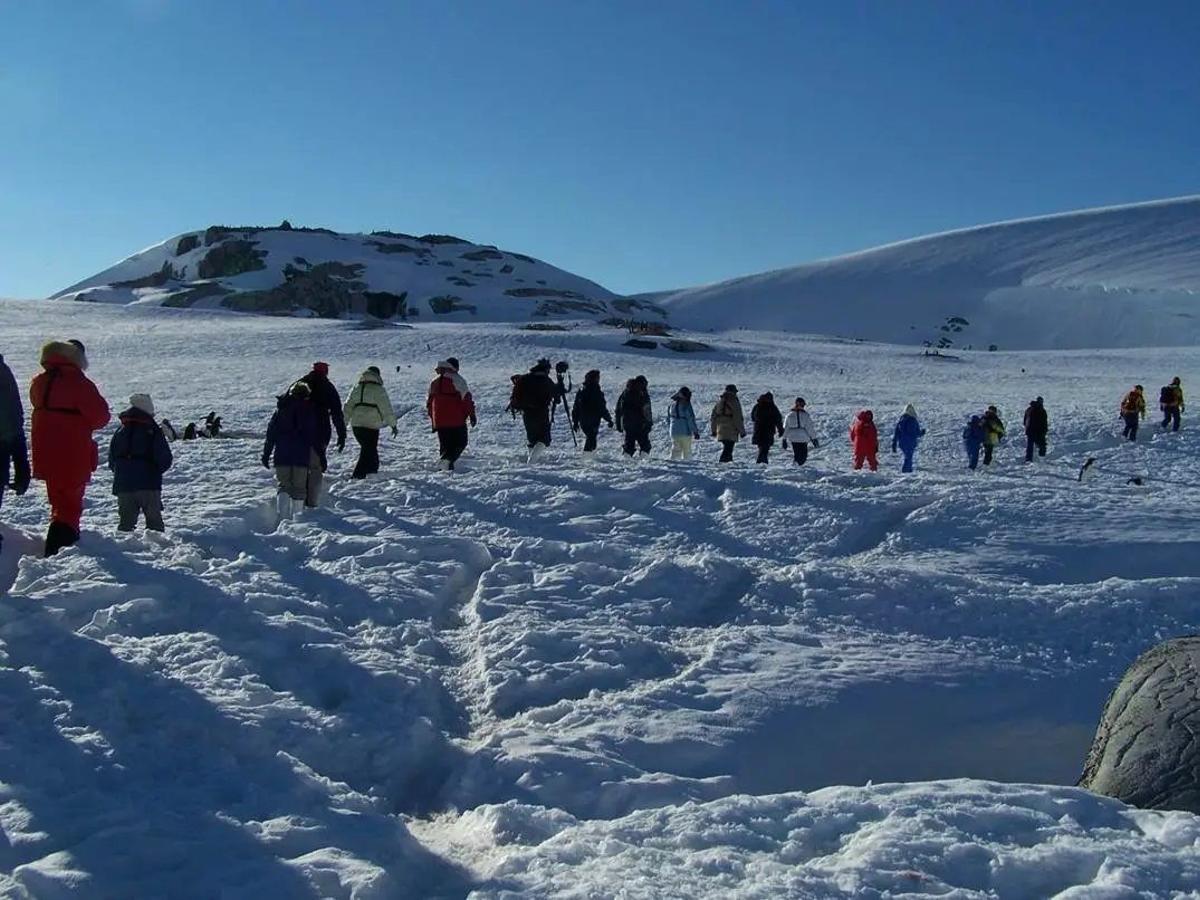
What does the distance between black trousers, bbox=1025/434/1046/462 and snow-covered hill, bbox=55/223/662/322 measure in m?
48.7

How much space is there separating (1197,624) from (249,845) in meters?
6.73

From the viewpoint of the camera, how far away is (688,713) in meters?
5.97

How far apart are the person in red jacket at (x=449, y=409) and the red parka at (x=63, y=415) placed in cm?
563

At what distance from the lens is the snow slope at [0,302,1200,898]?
13.5 ft

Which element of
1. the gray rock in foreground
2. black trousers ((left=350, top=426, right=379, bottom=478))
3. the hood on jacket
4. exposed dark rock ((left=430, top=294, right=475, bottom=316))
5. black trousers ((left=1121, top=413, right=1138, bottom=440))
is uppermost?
exposed dark rock ((left=430, top=294, right=475, bottom=316))

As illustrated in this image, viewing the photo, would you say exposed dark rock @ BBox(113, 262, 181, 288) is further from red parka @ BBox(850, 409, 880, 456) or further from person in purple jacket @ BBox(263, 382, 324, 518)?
person in purple jacket @ BBox(263, 382, 324, 518)

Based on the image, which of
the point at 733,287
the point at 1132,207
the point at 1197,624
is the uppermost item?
the point at 1132,207

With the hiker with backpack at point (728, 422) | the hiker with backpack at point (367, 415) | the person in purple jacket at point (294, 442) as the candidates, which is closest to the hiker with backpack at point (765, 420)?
the hiker with backpack at point (728, 422)

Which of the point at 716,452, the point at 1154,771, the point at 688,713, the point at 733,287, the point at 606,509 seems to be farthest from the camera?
the point at 733,287

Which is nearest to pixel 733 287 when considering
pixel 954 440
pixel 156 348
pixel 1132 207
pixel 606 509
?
pixel 1132 207

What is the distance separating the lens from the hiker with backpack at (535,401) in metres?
14.0

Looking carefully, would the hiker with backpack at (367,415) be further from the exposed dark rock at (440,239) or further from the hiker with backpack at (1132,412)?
the exposed dark rock at (440,239)

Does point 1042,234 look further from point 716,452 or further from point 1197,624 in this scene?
Answer: point 1197,624

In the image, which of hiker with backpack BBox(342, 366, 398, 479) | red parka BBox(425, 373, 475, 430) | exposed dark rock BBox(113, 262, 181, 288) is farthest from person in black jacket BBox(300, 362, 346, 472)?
exposed dark rock BBox(113, 262, 181, 288)
